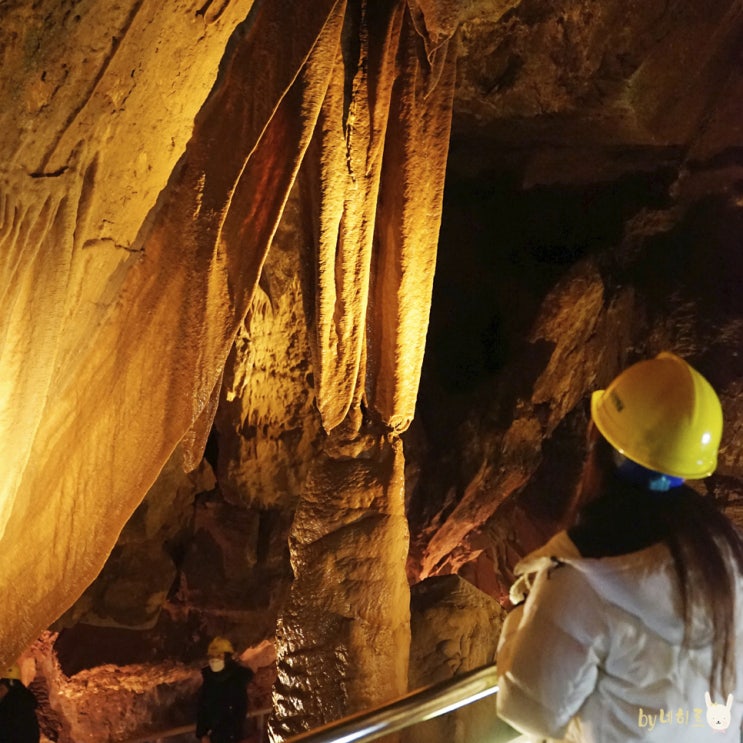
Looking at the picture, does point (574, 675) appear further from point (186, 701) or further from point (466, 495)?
point (186, 701)

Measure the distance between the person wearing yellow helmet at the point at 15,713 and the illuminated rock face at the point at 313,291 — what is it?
1044mm

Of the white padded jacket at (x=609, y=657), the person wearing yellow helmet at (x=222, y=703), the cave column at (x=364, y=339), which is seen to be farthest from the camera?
the person wearing yellow helmet at (x=222, y=703)

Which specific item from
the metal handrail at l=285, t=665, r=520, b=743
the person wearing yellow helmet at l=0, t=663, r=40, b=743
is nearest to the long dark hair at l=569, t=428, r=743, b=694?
the metal handrail at l=285, t=665, r=520, b=743

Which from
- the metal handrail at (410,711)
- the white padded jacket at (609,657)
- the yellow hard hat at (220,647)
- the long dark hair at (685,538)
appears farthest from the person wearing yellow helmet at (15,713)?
the long dark hair at (685,538)

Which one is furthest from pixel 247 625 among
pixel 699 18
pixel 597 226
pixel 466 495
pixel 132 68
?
pixel 699 18

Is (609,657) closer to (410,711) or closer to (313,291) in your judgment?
(410,711)

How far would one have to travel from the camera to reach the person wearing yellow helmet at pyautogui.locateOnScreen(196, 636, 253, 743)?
14.5 ft

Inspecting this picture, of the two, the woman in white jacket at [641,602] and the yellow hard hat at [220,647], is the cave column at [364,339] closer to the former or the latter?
the yellow hard hat at [220,647]

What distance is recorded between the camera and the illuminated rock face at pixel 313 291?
7.51 ft

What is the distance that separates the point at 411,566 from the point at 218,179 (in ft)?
17.6

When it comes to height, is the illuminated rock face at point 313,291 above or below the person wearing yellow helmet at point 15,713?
above

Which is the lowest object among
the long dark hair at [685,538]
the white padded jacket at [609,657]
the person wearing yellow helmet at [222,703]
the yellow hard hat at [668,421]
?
the person wearing yellow helmet at [222,703]

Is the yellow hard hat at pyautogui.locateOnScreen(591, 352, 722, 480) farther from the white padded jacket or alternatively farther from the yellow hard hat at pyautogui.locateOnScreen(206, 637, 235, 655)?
the yellow hard hat at pyautogui.locateOnScreen(206, 637, 235, 655)

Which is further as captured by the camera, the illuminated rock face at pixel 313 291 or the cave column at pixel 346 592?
the cave column at pixel 346 592
